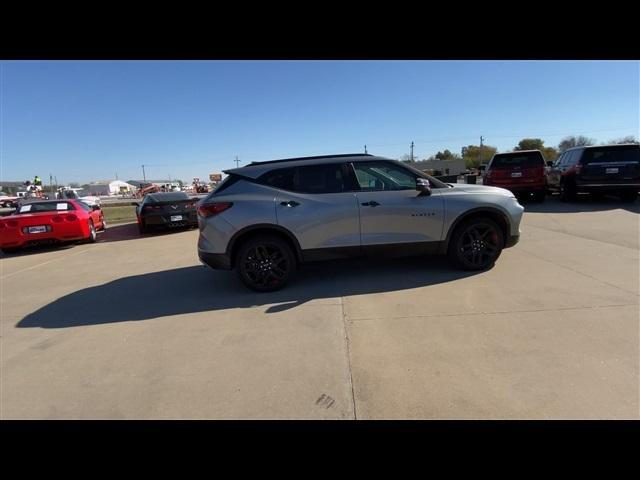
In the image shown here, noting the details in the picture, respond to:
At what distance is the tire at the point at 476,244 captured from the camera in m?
4.61

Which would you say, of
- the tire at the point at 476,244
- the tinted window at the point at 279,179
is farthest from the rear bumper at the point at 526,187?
the tinted window at the point at 279,179

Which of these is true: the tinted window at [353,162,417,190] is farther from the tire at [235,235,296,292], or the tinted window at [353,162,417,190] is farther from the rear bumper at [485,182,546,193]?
the rear bumper at [485,182,546,193]

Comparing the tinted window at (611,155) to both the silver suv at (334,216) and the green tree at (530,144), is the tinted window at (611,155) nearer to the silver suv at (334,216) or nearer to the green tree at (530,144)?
the silver suv at (334,216)

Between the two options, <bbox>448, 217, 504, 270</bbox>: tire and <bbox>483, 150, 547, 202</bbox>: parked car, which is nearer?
<bbox>448, 217, 504, 270</bbox>: tire

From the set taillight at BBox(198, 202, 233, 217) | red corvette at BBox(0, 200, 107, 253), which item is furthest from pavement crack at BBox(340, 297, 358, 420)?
red corvette at BBox(0, 200, 107, 253)

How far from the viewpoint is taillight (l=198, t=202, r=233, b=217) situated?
4254 millimetres

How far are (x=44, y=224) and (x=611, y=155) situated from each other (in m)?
16.2

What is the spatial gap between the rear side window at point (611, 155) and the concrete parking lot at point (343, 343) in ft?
20.3

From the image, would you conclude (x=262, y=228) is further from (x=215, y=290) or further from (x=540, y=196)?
(x=540, y=196)

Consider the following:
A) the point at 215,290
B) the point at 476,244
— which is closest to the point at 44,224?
the point at 215,290

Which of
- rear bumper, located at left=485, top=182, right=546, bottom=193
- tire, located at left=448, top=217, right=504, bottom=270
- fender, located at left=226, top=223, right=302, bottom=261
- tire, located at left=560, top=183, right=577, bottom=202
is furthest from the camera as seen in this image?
rear bumper, located at left=485, top=182, right=546, bottom=193

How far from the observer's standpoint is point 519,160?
10.7 meters

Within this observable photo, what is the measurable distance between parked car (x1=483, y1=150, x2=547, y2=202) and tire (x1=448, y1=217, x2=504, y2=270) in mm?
7144
